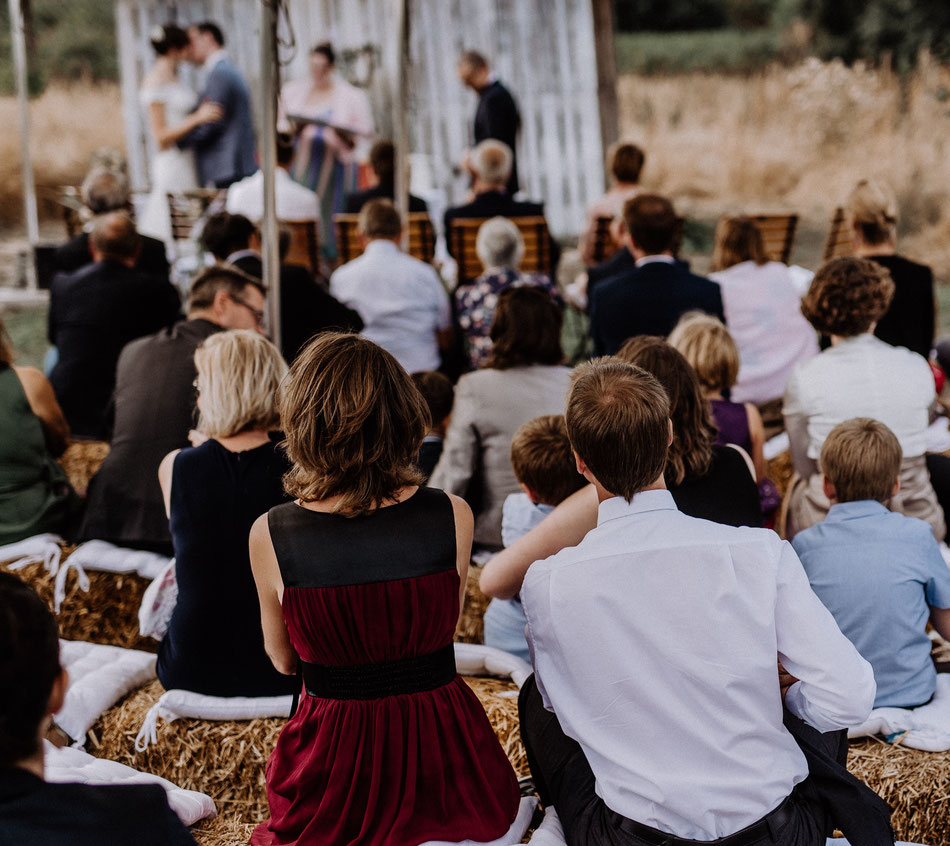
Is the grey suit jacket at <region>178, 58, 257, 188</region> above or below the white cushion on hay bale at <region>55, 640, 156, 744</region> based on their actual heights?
above

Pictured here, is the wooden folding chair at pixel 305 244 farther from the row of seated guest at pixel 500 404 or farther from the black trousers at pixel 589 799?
the black trousers at pixel 589 799

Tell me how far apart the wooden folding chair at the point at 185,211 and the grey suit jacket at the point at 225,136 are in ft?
4.62

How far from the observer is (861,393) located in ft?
11.2

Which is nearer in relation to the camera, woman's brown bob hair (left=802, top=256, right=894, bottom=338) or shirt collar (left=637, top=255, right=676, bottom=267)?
woman's brown bob hair (left=802, top=256, right=894, bottom=338)

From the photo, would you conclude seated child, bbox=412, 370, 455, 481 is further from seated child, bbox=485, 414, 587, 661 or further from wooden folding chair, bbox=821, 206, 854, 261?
wooden folding chair, bbox=821, 206, 854, 261

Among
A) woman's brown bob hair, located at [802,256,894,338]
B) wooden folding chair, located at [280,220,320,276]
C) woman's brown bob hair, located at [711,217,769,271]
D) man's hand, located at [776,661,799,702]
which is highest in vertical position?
wooden folding chair, located at [280,220,320,276]

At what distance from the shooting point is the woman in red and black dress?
208 centimetres

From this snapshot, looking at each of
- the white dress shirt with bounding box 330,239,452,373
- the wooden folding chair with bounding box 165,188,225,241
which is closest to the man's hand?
the white dress shirt with bounding box 330,239,452,373

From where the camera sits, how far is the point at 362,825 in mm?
2084

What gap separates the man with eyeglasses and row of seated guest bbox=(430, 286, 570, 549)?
2.91 feet

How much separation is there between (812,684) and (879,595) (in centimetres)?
82

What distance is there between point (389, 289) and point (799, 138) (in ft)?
26.7

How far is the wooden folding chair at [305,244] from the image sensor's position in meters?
6.08

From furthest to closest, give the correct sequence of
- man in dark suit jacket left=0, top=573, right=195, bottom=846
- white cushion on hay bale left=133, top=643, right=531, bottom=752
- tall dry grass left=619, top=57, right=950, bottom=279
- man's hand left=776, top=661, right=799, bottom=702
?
tall dry grass left=619, top=57, right=950, bottom=279 < white cushion on hay bale left=133, top=643, right=531, bottom=752 < man's hand left=776, top=661, right=799, bottom=702 < man in dark suit jacket left=0, top=573, right=195, bottom=846
